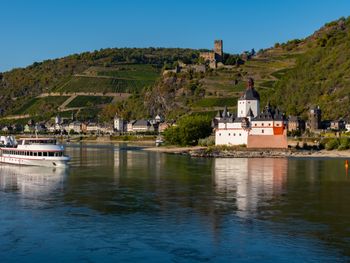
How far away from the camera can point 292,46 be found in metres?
176

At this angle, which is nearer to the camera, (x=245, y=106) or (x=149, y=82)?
(x=245, y=106)

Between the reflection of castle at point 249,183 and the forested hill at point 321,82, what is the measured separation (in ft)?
201

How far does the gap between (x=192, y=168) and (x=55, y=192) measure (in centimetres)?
2118

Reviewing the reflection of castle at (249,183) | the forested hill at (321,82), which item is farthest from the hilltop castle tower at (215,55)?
the reflection of castle at (249,183)

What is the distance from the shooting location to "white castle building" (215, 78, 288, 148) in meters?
82.7

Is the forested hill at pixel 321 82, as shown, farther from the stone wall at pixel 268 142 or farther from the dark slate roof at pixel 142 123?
the stone wall at pixel 268 142

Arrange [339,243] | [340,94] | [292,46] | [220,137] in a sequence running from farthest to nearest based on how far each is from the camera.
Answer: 1. [292,46]
2. [340,94]
3. [220,137]
4. [339,243]

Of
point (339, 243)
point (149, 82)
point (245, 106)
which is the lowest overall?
point (339, 243)

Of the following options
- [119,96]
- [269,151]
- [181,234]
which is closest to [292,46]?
[119,96]

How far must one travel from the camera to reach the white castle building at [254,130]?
271ft

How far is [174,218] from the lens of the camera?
27.4 m

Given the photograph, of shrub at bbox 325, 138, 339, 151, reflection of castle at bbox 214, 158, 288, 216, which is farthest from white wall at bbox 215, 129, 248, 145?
reflection of castle at bbox 214, 158, 288, 216

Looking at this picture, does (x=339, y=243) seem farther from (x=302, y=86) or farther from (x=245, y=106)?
(x=302, y=86)

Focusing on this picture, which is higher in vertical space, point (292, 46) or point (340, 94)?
point (292, 46)
